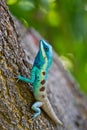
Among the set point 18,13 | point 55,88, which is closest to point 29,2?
point 18,13

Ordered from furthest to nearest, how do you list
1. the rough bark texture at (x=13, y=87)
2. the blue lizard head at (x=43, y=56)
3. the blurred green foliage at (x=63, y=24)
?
the blurred green foliage at (x=63, y=24) < the blue lizard head at (x=43, y=56) < the rough bark texture at (x=13, y=87)

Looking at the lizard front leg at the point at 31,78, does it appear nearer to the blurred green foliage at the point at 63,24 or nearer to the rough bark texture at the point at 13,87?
the rough bark texture at the point at 13,87

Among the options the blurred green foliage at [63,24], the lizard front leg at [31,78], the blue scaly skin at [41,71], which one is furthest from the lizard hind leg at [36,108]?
the blurred green foliage at [63,24]

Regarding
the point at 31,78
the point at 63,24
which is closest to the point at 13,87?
the point at 31,78

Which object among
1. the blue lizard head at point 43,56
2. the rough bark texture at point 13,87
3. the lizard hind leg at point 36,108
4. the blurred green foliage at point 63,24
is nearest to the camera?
the rough bark texture at point 13,87

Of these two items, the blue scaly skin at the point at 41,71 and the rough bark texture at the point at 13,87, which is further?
the blue scaly skin at the point at 41,71

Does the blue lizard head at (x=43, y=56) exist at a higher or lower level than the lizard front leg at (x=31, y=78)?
higher

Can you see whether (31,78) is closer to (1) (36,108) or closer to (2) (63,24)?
(1) (36,108)

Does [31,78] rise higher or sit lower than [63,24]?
lower

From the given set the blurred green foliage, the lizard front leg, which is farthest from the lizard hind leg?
the blurred green foliage

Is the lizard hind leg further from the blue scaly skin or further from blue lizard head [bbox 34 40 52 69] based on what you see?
blue lizard head [bbox 34 40 52 69]
